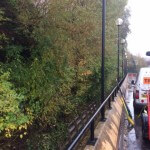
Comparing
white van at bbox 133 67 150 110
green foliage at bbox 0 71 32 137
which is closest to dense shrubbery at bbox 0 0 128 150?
green foliage at bbox 0 71 32 137

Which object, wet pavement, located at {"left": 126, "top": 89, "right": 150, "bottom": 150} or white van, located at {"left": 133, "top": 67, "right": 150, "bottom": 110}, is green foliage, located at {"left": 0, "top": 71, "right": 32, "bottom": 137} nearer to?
wet pavement, located at {"left": 126, "top": 89, "right": 150, "bottom": 150}

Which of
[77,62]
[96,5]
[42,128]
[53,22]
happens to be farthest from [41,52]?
[96,5]

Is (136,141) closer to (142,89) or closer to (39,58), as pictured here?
(39,58)

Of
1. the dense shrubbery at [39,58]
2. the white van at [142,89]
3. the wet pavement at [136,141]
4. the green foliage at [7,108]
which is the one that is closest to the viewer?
the green foliage at [7,108]

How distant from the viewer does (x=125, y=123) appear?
12234 mm

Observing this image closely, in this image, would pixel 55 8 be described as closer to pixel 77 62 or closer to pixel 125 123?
pixel 77 62

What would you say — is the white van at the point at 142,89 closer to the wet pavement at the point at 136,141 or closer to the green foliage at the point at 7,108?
the wet pavement at the point at 136,141

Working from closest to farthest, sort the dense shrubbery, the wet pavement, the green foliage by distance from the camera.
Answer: the green foliage < the dense shrubbery < the wet pavement

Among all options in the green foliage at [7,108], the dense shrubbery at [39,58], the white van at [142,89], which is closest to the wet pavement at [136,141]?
the dense shrubbery at [39,58]

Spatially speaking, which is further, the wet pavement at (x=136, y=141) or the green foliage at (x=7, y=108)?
the wet pavement at (x=136, y=141)

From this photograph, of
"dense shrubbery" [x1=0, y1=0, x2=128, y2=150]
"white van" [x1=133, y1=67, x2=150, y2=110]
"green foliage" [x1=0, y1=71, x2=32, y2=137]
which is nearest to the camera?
"green foliage" [x1=0, y1=71, x2=32, y2=137]

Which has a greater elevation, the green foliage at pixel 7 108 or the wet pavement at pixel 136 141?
the green foliage at pixel 7 108

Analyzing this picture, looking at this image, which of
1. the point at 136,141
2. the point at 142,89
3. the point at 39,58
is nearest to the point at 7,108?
the point at 39,58

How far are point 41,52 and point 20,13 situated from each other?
1065mm
